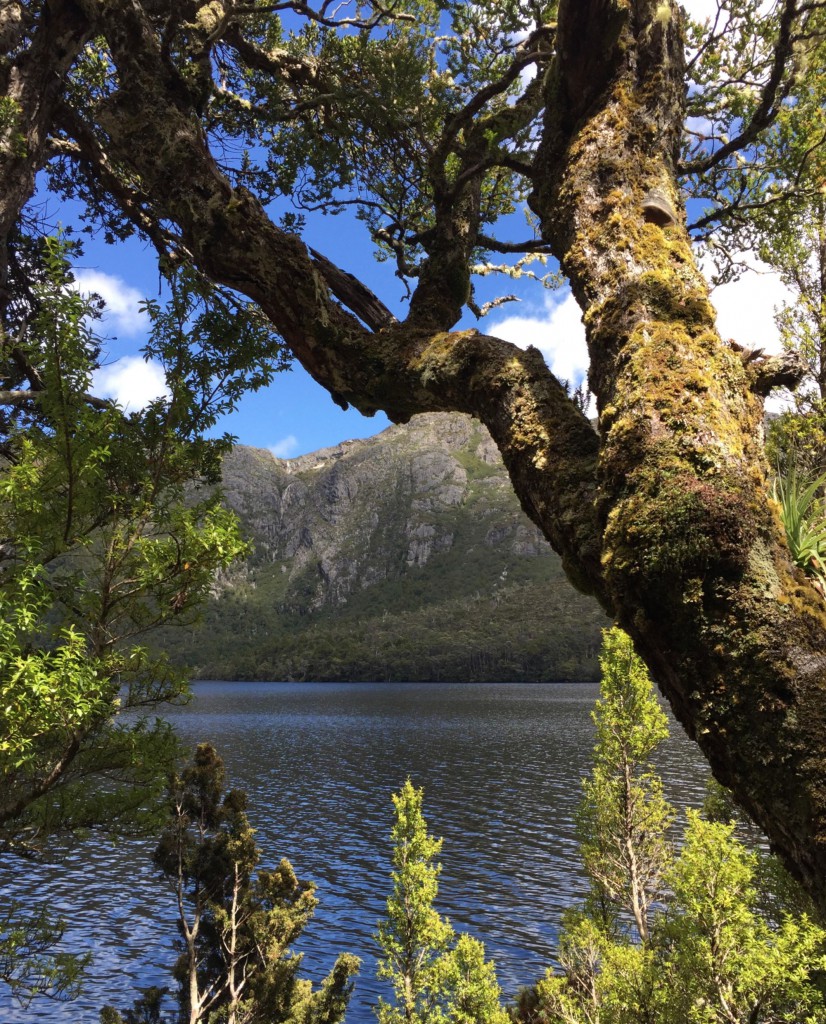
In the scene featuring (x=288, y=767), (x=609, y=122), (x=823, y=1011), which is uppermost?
(x=609, y=122)

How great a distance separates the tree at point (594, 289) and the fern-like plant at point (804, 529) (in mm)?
581

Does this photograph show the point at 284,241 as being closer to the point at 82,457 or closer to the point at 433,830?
the point at 82,457

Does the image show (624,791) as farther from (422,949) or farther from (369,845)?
(369,845)

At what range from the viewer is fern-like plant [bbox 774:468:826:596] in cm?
336

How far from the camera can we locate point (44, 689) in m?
4.72

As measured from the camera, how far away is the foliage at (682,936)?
10.7 metres

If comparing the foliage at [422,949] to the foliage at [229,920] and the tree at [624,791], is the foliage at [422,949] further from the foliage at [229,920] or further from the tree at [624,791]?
the tree at [624,791]

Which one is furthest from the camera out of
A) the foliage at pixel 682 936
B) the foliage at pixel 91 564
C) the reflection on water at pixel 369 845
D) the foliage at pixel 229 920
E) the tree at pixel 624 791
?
the reflection on water at pixel 369 845

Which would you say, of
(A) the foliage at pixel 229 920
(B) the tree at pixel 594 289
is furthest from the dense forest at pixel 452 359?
(A) the foliage at pixel 229 920

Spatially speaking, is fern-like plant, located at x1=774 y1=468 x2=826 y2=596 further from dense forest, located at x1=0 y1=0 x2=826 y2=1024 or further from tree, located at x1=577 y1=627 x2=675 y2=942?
tree, located at x1=577 y1=627 x2=675 y2=942

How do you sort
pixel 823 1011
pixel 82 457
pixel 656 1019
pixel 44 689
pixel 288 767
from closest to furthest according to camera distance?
pixel 44 689 < pixel 823 1011 < pixel 82 457 < pixel 656 1019 < pixel 288 767

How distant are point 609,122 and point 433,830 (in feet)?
181

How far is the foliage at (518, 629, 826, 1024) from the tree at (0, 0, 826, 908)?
5030 millimetres

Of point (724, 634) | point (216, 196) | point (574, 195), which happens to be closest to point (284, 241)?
point (216, 196)
